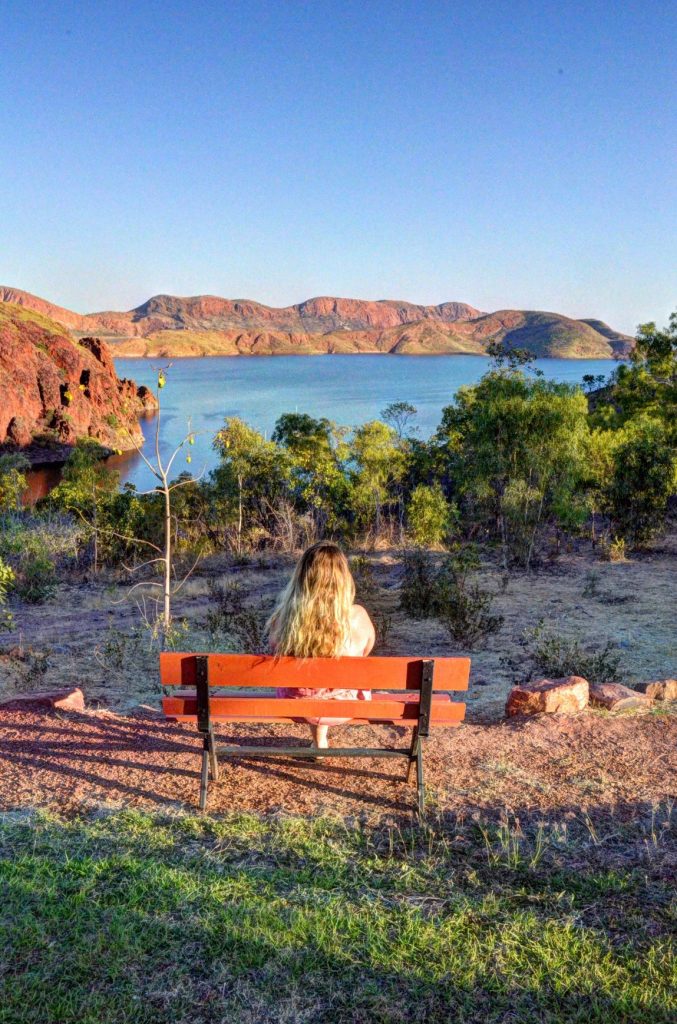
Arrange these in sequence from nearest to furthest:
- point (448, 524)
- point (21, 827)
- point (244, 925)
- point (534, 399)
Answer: point (244, 925) → point (21, 827) → point (534, 399) → point (448, 524)

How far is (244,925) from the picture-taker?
2877 mm

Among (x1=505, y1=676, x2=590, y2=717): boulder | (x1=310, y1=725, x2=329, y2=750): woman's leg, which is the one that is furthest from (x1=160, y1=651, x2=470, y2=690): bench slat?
(x1=505, y1=676, x2=590, y2=717): boulder

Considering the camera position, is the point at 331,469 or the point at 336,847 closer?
the point at 336,847

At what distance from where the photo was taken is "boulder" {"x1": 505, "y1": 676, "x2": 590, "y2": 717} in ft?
17.4

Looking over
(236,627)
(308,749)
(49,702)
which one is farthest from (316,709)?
(236,627)

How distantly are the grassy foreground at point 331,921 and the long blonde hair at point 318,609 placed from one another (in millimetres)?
925

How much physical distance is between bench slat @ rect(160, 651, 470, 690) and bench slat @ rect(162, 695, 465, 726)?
12 cm

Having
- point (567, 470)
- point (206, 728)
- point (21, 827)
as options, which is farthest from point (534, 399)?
point (21, 827)

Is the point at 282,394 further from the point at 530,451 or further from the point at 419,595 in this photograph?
the point at 419,595

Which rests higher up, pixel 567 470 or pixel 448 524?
pixel 567 470

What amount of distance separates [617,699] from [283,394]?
115 m

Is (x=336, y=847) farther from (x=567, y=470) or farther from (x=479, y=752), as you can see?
(x=567, y=470)

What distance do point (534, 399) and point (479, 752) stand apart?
9133 millimetres

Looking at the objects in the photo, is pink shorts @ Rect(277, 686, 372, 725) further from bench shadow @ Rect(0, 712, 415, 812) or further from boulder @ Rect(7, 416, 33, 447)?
boulder @ Rect(7, 416, 33, 447)
